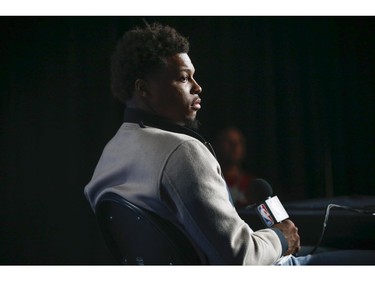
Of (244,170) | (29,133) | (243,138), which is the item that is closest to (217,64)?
(243,138)

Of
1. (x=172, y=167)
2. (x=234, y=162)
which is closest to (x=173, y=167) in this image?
(x=172, y=167)

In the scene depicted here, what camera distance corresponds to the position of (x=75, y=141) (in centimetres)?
171

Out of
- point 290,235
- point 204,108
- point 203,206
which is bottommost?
point 290,235

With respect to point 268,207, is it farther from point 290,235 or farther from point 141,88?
point 141,88

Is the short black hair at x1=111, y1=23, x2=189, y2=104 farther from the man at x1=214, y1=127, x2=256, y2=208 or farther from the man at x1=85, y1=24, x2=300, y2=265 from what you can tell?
the man at x1=214, y1=127, x2=256, y2=208

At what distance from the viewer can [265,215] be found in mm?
1227

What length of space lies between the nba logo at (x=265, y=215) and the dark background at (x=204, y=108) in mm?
515

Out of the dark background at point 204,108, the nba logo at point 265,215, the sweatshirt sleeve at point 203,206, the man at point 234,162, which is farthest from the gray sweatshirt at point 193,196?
the dark background at point 204,108

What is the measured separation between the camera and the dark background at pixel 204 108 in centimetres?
167

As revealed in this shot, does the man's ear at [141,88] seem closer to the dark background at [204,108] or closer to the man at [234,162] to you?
the dark background at [204,108]

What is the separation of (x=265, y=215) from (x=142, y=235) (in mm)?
385

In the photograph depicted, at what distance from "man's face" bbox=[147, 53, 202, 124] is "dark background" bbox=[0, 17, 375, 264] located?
0.33m

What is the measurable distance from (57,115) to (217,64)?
655 millimetres
